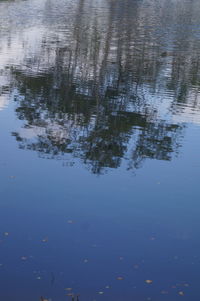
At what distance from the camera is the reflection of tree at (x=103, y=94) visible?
43.8 ft

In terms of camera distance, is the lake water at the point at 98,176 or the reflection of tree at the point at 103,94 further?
the reflection of tree at the point at 103,94

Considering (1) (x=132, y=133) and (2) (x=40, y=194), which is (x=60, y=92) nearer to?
(1) (x=132, y=133)

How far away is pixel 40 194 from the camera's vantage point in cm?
1045

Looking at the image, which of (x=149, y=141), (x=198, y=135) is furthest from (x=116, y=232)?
(x=198, y=135)

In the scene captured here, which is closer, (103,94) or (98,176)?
(98,176)

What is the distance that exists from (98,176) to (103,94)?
658 cm

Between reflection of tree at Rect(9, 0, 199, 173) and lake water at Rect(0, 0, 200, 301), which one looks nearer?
lake water at Rect(0, 0, 200, 301)

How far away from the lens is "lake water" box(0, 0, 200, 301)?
801cm

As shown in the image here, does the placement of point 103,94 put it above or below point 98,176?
above

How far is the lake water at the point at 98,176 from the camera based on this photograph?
8.01 metres

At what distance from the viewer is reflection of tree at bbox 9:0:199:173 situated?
13.3m

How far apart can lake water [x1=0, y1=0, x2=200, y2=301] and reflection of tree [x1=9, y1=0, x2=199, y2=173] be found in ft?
0.17

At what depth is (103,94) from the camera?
17734 mm

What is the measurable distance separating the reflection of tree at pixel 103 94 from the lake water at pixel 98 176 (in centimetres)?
5
